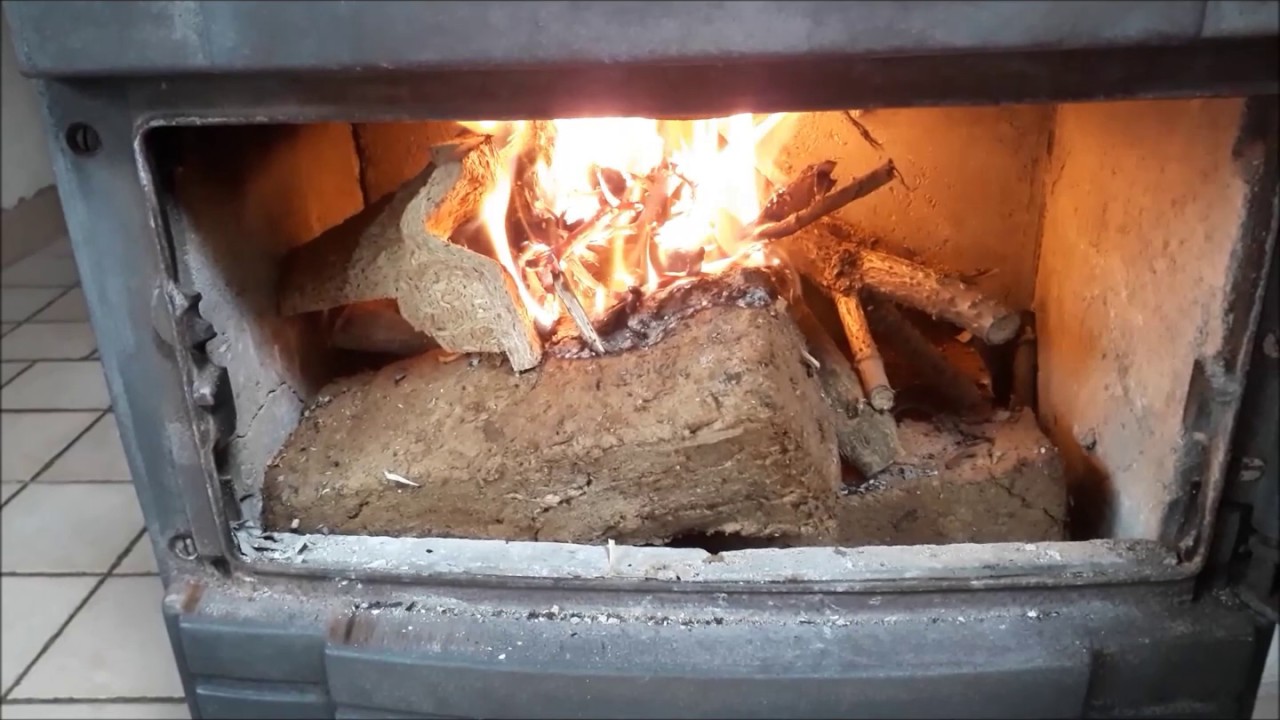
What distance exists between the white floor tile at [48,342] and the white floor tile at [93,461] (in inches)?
14.3

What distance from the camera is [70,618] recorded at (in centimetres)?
120

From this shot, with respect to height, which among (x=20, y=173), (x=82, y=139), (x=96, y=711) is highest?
(x=82, y=139)

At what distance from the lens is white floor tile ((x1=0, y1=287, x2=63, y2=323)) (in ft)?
6.79

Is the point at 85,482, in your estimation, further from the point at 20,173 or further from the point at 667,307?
the point at 20,173

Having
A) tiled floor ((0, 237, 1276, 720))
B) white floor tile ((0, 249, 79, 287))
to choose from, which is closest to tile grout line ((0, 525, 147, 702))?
tiled floor ((0, 237, 1276, 720))

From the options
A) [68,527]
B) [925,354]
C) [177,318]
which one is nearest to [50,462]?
[68,527]

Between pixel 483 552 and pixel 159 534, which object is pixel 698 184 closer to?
pixel 483 552

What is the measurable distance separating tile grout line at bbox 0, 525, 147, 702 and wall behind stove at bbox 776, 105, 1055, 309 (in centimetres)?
99

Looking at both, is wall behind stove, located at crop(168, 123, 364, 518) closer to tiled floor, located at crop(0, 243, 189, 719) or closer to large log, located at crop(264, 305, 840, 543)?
large log, located at crop(264, 305, 840, 543)

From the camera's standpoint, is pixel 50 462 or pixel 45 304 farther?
pixel 45 304

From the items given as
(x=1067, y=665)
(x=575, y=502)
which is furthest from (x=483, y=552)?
(x=1067, y=665)

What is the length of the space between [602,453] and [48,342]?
5.14 feet

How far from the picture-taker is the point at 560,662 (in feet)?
2.59

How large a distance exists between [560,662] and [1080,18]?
59cm
